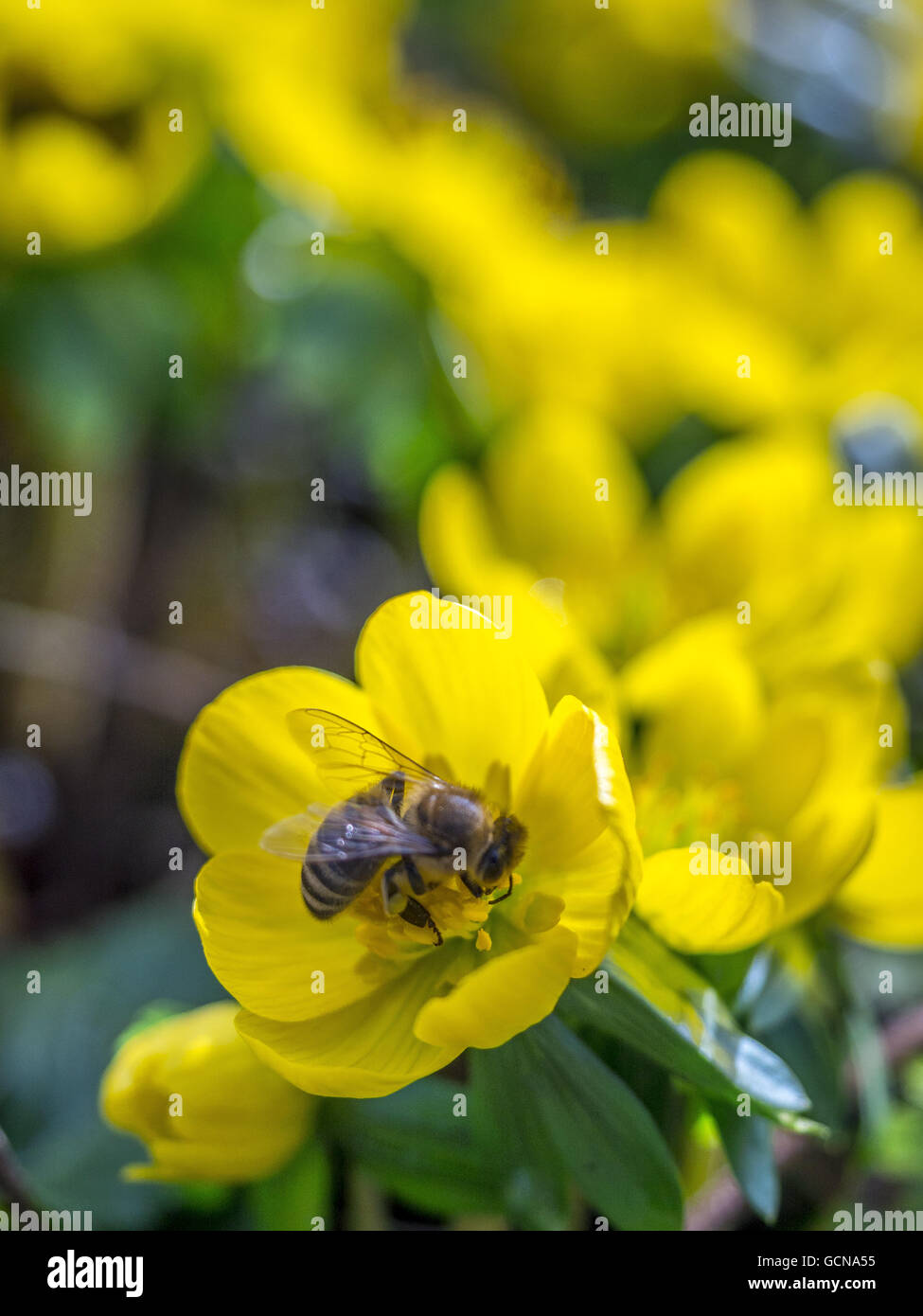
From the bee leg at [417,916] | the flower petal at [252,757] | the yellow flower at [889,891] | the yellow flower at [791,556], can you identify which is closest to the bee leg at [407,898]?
the bee leg at [417,916]

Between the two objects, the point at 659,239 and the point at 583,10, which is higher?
the point at 583,10

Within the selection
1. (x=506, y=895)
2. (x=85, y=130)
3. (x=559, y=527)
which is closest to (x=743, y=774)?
(x=506, y=895)

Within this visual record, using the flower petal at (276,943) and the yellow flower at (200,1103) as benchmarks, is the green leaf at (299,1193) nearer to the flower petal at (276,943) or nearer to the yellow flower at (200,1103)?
the yellow flower at (200,1103)

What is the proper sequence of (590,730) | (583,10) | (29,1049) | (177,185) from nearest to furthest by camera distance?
(590,730)
(29,1049)
(177,185)
(583,10)

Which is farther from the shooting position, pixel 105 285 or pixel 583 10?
pixel 583 10

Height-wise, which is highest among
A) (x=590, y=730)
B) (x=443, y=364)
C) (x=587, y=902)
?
(x=443, y=364)

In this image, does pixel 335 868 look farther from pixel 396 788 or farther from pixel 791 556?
pixel 791 556
